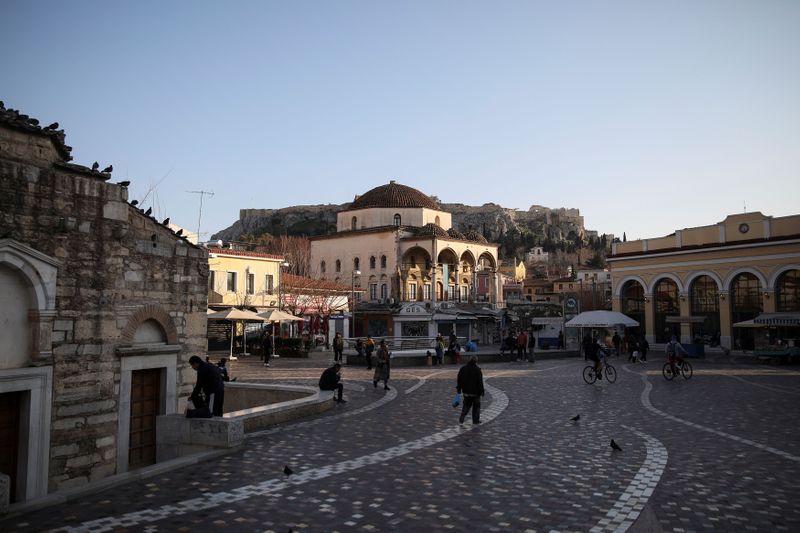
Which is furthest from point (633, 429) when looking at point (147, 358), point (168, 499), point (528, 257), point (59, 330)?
point (528, 257)

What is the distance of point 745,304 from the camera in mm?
39625

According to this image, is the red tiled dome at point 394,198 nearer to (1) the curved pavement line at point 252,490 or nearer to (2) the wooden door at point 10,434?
(1) the curved pavement line at point 252,490

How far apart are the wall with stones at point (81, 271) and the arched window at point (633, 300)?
4088 centimetres

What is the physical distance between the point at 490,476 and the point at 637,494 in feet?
6.53

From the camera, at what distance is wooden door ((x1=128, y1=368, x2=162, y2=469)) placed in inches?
467

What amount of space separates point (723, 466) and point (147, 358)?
1040 centimetres

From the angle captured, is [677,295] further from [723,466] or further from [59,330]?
[59,330]

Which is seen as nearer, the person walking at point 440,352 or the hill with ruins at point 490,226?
the person walking at point 440,352

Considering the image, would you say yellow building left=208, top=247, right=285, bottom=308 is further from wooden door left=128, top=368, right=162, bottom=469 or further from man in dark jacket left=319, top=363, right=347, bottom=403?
wooden door left=128, top=368, right=162, bottom=469

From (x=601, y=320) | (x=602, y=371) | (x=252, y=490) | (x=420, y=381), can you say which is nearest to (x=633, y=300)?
(x=601, y=320)

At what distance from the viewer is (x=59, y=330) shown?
33.7 feet

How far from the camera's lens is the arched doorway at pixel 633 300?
4612 centimetres

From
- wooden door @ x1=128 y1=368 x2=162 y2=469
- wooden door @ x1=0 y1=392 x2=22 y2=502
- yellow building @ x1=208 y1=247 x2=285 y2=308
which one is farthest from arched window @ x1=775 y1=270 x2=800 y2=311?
wooden door @ x1=0 y1=392 x2=22 y2=502

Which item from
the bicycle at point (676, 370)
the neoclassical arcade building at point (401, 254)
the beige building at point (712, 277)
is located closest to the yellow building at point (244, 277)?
the neoclassical arcade building at point (401, 254)
